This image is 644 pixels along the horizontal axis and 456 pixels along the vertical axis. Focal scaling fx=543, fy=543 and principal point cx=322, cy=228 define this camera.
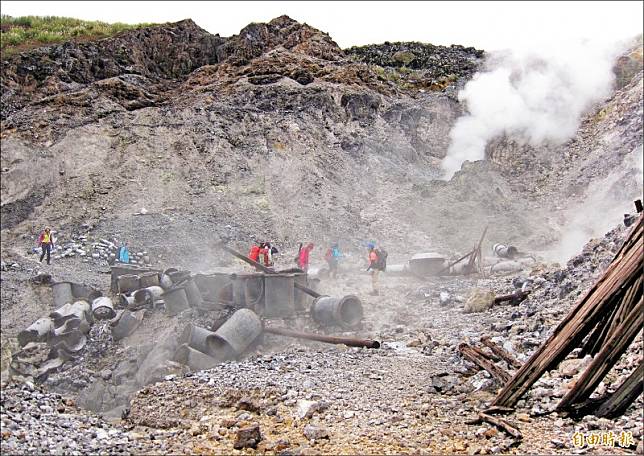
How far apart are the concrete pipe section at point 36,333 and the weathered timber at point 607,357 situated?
6.13m

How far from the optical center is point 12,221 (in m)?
14.8

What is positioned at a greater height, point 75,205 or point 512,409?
point 75,205

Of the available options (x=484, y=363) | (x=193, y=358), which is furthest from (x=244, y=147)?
(x=484, y=363)

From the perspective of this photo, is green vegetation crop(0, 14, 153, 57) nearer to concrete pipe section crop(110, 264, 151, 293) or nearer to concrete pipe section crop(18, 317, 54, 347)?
concrete pipe section crop(110, 264, 151, 293)

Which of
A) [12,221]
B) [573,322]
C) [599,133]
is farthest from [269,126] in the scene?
[573,322]

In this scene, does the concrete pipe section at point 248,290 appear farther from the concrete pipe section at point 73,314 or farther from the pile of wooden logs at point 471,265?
the pile of wooden logs at point 471,265

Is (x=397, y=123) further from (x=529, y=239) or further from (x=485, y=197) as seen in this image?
(x=529, y=239)

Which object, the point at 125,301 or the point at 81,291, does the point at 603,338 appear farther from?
the point at 81,291

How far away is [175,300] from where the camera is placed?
26.1 ft

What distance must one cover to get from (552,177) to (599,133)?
219cm

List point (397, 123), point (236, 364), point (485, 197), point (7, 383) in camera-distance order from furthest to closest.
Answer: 1. point (397, 123)
2. point (485, 197)
3. point (236, 364)
4. point (7, 383)

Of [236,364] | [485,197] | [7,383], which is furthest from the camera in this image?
[485,197]

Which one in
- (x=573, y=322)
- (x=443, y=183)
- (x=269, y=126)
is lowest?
(x=573, y=322)

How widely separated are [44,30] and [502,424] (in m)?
23.4
